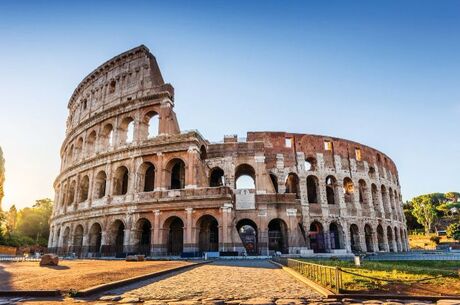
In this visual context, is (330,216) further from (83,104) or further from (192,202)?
(83,104)

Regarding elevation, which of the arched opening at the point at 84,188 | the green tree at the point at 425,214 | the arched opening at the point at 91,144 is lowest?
the green tree at the point at 425,214

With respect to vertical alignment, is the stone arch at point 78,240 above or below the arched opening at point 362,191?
below

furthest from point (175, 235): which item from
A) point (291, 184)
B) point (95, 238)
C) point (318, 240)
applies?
point (318, 240)

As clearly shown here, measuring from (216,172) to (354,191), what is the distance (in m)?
13.8

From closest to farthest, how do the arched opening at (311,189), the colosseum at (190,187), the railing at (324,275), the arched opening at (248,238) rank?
the railing at (324,275) < the colosseum at (190,187) < the arched opening at (248,238) < the arched opening at (311,189)

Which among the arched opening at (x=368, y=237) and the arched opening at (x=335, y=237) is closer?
the arched opening at (x=335, y=237)

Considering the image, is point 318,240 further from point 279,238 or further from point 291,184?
point 291,184

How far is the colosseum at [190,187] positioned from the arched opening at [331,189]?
0.19m

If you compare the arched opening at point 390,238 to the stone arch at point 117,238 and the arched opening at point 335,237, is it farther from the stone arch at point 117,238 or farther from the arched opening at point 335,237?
the stone arch at point 117,238

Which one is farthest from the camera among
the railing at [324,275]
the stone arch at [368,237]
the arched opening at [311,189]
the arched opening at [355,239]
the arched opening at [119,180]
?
the arched opening at [311,189]

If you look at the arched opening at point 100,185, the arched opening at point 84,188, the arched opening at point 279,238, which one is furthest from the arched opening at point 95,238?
the arched opening at point 279,238

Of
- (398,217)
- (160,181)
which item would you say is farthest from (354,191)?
(160,181)

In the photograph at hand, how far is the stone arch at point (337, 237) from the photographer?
90.6 feet

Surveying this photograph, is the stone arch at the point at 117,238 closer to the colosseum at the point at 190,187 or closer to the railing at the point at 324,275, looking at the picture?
the colosseum at the point at 190,187
